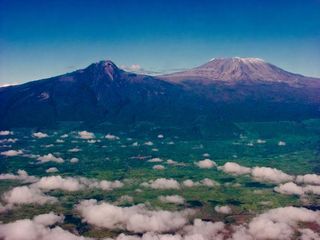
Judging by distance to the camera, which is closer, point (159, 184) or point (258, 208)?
point (258, 208)

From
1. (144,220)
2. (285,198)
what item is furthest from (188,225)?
(285,198)

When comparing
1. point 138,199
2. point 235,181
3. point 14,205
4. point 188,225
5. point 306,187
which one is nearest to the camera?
point 188,225

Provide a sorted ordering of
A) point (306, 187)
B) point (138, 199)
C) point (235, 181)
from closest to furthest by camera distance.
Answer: point (138, 199) < point (306, 187) < point (235, 181)

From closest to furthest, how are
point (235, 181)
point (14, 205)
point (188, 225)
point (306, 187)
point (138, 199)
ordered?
point (188, 225) < point (14, 205) < point (138, 199) < point (306, 187) < point (235, 181)

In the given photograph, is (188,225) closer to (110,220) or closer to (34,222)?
(110,220)

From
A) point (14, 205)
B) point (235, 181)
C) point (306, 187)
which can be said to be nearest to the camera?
point (14, 205)

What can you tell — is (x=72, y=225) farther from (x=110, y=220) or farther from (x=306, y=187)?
(x=306, y=187)

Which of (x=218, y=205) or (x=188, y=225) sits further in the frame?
(x=218, y=205)

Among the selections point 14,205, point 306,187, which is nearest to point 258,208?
point 306,187

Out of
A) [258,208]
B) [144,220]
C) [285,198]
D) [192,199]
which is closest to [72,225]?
[144,220]
